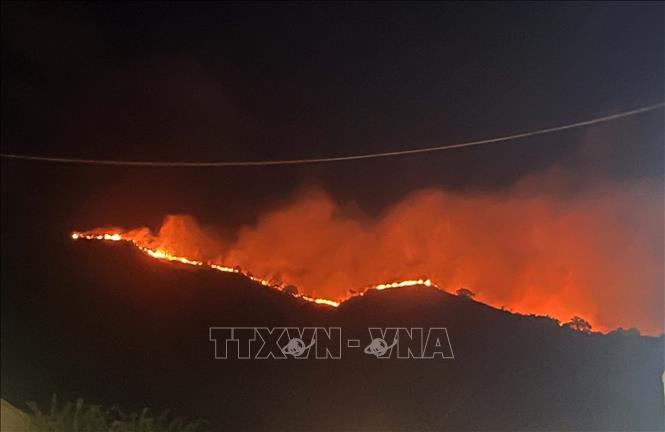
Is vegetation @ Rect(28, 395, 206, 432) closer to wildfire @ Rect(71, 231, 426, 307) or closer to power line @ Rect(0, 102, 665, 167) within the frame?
Answer: wildfire @ Rect(71, 231, 426, 307)

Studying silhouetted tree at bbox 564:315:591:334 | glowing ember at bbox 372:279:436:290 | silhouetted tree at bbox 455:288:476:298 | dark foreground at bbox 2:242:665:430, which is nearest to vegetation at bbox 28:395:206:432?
dark foreground at bbox 2:242:665:430

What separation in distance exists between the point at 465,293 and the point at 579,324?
0.93 ft

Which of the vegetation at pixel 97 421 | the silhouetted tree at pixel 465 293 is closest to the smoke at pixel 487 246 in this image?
the silhouetted tree at pixel 465 293

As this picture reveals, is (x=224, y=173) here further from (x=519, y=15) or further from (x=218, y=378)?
(x=519, y=15)

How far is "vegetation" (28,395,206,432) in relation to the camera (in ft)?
5.16

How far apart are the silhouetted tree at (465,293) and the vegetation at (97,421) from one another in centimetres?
69

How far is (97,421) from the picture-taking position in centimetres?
158

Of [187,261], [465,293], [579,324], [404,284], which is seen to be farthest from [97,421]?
[579,324]

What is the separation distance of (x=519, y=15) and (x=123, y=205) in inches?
44.1

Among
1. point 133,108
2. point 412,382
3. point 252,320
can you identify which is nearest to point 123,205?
point 133,108

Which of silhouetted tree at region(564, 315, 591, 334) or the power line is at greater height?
the power line

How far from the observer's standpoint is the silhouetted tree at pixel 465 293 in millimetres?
1626

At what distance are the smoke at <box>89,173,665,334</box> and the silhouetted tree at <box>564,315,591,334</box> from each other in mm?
15

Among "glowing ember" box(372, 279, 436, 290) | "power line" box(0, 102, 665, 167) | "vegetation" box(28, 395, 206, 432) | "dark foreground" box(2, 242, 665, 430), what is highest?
"power line" box(0, 102, 665, 167)
